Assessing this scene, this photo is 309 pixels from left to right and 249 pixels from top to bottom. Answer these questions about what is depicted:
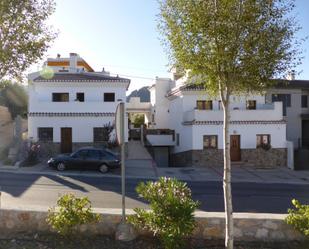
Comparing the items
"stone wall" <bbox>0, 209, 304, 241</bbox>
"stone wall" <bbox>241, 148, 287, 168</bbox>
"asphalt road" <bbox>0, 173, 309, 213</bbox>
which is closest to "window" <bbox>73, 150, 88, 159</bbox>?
"asphalt road" <bbox>0, 173, 309, 213</bbox>

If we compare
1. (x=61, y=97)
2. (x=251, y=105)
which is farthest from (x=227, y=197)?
(x=61, y=97)

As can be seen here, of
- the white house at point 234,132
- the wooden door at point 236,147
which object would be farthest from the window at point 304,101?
the wooden door at point 236,147

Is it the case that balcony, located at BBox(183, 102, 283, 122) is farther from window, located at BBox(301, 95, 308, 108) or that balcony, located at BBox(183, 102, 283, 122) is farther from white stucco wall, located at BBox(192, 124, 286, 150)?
window, located at BBox(301, 95, 308, 108)

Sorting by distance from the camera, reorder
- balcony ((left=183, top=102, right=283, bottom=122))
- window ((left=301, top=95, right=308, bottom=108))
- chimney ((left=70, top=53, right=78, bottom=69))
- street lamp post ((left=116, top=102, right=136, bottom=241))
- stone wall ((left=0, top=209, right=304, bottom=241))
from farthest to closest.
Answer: chimney ((left=70, top=53, right=78, bottom=69)) < window ((left=301, top=95, right=308, bottom=108)) < balcony ((left=183, top=102, right=283, bottom=122)) < stone wall ((left=0, top=209, right=304, bottom=241)) < street lamp post ((left=116, top=102, right=136, bottom=241))

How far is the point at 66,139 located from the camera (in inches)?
1212

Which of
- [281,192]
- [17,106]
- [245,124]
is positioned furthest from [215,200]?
[17,106]

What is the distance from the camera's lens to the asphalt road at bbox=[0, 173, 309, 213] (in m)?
14.2

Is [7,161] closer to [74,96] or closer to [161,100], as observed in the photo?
[74,96]

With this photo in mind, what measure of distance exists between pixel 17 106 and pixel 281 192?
3856 centimetres

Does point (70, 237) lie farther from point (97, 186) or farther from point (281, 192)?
point (281, 192)

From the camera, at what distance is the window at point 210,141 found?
2910 centimetres

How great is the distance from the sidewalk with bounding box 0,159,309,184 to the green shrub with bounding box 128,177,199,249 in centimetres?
1570

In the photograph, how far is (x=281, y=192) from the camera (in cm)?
1855

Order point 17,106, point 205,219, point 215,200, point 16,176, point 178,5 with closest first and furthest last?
1. point 178,5
2. point 205,219
3. point 215,200
4. point 16,176
5. point 17,106
